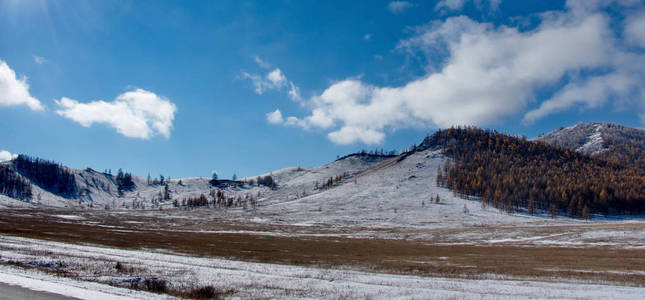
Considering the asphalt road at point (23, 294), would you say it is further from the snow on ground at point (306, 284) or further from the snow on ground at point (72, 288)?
the snow on ground at point (306, 284)

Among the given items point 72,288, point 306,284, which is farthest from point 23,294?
point 306,284

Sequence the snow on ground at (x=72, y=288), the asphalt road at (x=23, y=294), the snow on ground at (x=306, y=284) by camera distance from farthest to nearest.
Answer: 1. the snow on ground at (x=306, y=284)
2. the snow on ground at (x=72, y=288)
3. the asphalt road at (x=23, y=294)

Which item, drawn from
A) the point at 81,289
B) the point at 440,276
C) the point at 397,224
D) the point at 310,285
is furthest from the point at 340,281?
the point at 397,224

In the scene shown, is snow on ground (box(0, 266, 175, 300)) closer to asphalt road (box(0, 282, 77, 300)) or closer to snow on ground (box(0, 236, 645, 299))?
snow on ground (box(0, 236, 645, 299))

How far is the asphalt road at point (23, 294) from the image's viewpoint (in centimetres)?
1350

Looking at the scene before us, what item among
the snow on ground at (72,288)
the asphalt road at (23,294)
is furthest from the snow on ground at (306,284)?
→ the asphalt road at (23,294)

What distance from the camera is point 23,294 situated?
46.0 feet

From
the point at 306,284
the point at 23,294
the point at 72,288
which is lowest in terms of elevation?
the point at 306,284

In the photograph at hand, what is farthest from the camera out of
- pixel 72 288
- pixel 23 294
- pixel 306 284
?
pixel 306 284

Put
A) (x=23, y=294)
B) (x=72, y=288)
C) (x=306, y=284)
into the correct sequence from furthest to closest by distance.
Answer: (x=306, y=284) → (x=72, y=288) → (x=23, y=294)

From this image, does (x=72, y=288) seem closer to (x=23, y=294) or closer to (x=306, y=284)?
(x=23, y=294)

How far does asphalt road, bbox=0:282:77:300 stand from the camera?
1350 cm

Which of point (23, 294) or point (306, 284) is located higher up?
point (23, 294)

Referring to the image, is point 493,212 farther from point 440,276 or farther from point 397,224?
point 440,276
